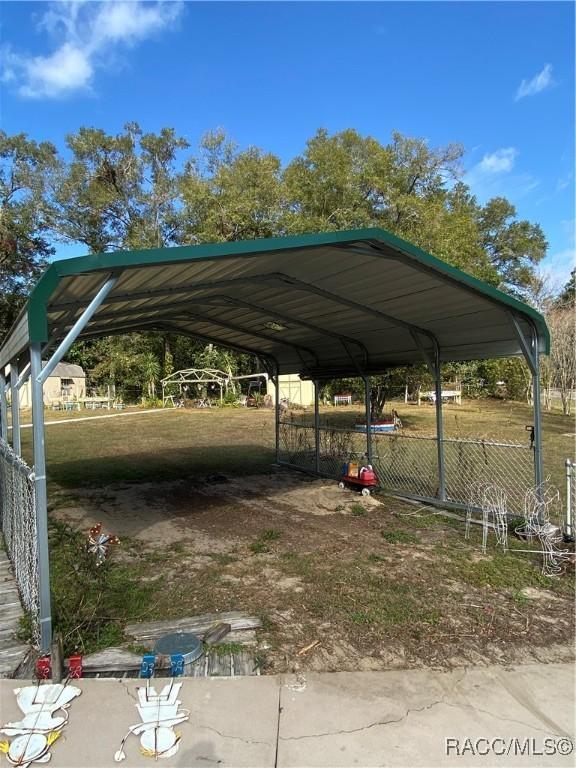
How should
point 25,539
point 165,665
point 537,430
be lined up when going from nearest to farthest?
point 165,665 < point 25,539 < point 537,430

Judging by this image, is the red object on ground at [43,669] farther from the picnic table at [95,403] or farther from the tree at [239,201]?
the picnic table at [95,403]

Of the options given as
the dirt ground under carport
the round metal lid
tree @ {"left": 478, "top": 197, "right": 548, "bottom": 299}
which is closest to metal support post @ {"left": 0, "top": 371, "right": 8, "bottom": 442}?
the dirt ground under carport

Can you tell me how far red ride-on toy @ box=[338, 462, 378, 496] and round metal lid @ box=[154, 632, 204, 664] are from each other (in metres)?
4.81

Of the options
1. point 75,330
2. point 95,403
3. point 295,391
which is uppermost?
point 75,330

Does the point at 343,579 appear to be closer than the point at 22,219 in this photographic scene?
Yes

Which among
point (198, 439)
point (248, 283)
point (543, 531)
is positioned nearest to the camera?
point (543, 531)

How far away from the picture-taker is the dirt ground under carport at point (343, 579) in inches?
135

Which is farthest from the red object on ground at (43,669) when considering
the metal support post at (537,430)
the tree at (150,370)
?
the tree at (150,370)

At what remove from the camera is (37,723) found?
8.56 feet

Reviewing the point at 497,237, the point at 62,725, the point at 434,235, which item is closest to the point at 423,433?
the point at 434,235

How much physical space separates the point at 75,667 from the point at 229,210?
21529 mm

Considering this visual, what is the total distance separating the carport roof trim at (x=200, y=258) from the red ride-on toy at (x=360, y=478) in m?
3.77

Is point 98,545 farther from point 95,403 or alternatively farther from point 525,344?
point 95,403

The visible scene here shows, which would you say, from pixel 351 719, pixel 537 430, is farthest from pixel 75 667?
pixel 537 430
